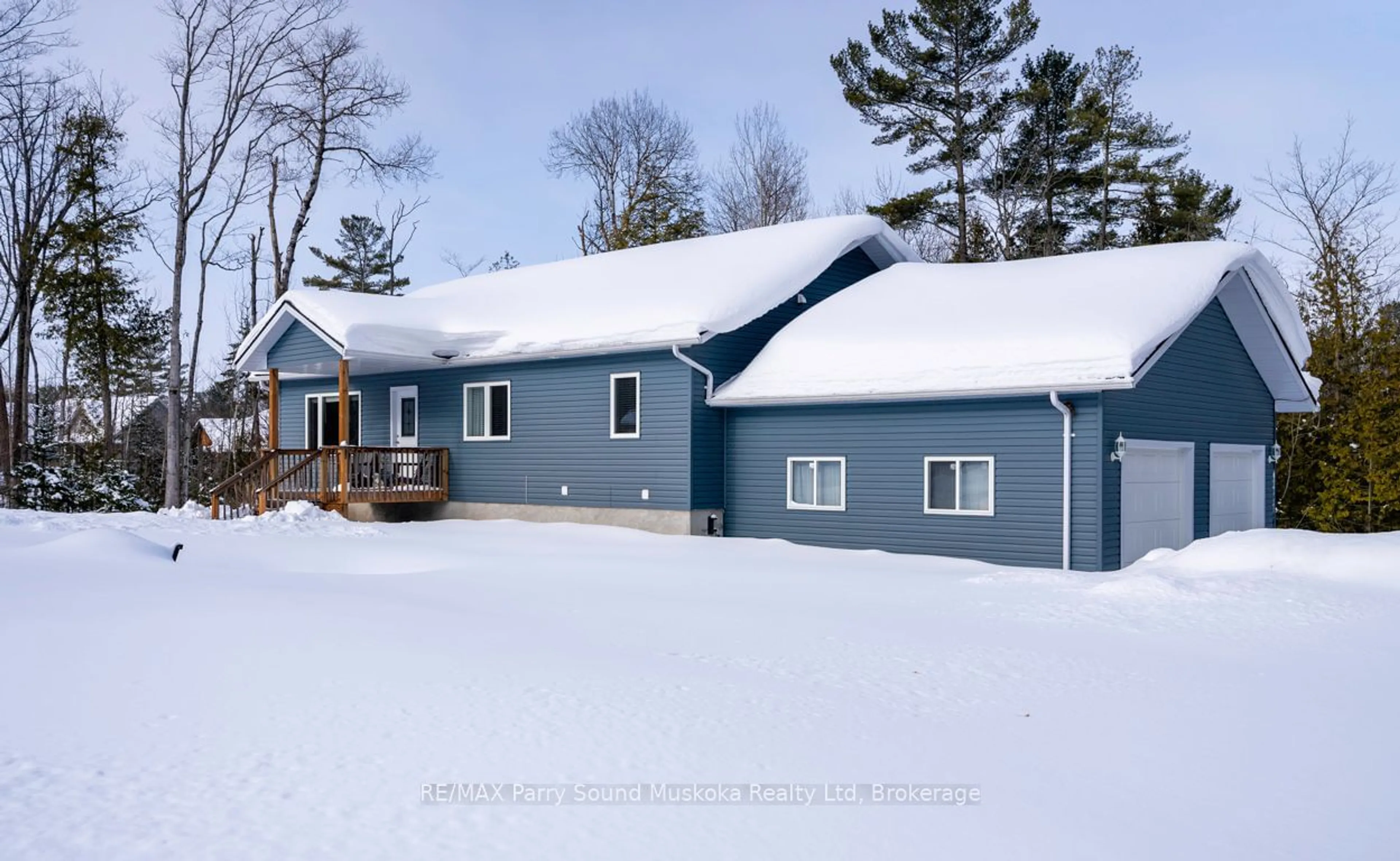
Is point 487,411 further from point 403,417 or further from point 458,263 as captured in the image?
point 458,263

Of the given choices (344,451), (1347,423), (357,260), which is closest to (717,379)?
(344,451)

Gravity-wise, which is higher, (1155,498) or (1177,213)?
(1177,213)

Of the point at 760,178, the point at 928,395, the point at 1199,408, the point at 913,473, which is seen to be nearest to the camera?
the point at 928,395

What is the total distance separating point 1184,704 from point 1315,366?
1971 cm

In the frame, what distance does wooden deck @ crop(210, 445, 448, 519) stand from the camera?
1964cm

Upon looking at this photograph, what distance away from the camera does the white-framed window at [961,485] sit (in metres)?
15.2

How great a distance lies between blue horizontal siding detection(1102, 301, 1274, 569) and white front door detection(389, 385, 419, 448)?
1310cm

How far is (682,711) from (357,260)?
43.5 metres

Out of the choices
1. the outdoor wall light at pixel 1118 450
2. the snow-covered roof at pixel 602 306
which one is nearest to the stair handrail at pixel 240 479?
the snow-covered roof at pixel 602 306

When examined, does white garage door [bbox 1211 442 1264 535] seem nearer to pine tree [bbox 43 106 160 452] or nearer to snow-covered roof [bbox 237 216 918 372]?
snow-covered roof [bbox 237 216 918 372]

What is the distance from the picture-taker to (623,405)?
18.8m

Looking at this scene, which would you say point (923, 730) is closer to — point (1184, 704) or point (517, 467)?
point (1184, 704)

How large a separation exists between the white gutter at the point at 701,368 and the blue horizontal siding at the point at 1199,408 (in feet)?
20.0

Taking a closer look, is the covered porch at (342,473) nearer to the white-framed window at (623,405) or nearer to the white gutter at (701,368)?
the white-framed window at (623,405)
